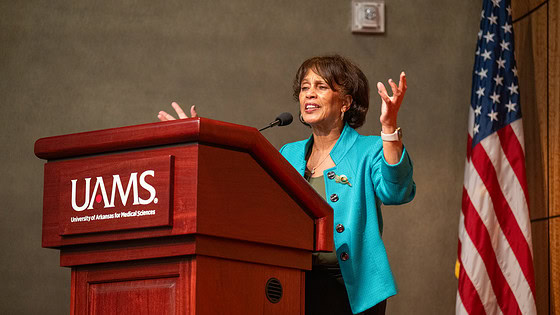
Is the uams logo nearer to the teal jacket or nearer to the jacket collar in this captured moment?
the teal jacket

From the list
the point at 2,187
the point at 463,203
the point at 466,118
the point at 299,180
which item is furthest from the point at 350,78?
the point at 2,187

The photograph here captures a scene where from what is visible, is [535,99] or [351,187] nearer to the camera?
[351,187]

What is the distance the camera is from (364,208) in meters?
2.15

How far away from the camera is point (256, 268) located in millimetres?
1589

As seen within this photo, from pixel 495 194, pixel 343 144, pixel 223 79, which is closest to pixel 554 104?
pixel 495 194

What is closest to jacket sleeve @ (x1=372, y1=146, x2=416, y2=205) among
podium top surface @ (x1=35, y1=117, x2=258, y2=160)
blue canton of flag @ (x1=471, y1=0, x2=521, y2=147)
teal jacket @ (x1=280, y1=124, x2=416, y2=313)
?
teal jacket @ (x1=280, y1=124, x2=416, y2=313)

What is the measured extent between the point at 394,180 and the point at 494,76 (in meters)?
2.25

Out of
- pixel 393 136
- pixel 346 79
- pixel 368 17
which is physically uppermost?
pixel 368 17

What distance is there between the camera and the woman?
6.61 feet

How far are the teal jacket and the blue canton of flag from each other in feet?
6.33

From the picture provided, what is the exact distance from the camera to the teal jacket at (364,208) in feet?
6.64

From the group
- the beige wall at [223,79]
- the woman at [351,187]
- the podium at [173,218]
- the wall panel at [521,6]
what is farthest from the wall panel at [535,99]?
the podium at [173,218]

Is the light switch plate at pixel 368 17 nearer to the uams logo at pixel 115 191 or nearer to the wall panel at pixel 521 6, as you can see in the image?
the wall panel at pixel 521 6

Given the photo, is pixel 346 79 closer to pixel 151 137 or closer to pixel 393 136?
pixel 393 136
